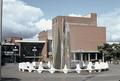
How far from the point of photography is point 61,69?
128 ft

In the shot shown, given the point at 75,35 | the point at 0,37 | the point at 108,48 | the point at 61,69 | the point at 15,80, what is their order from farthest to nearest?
1. the point at 75,35
2. the point at 108,48
3. the point at 61,69
4. the point at 15,80
5. the point at 0,37

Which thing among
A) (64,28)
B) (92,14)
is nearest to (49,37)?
(92,14)

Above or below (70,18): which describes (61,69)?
below

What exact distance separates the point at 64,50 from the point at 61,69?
173 inches

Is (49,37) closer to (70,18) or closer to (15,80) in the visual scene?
(70,18)

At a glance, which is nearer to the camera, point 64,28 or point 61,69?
point 61,69

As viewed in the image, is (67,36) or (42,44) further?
(42,44)

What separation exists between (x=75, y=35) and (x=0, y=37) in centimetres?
12995

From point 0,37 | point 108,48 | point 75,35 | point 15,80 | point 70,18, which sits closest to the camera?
point 0,37

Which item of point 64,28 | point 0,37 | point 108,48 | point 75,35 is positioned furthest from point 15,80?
point 75,35

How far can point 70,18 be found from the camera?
166m

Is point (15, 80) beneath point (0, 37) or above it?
beneath

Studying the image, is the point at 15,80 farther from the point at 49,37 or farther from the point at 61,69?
the point at 49,37

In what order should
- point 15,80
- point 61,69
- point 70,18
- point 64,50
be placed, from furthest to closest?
point 70,18, point 64,50, point 61,69, point 15,80
